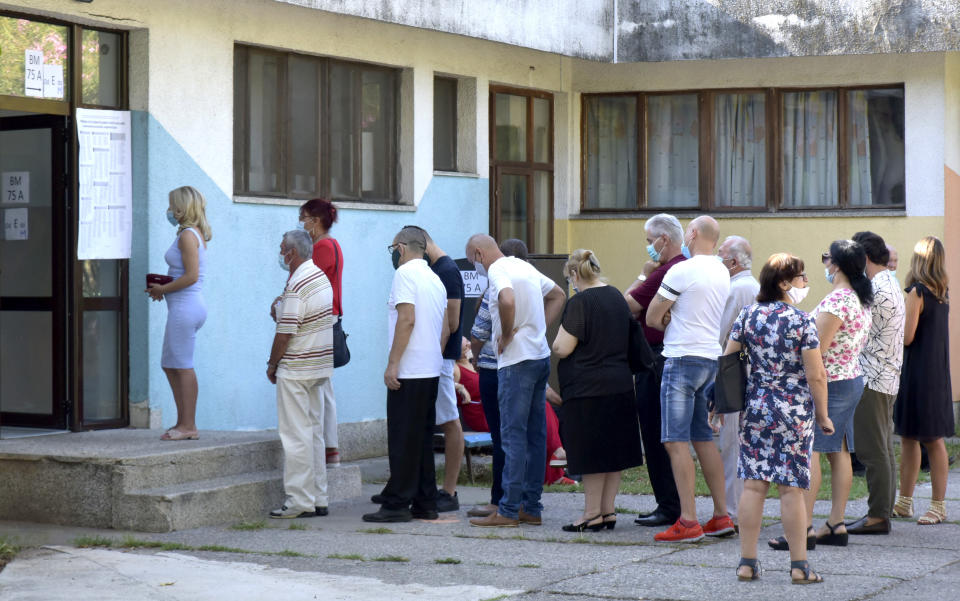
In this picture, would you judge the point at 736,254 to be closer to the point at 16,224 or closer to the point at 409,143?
the point at 409,143

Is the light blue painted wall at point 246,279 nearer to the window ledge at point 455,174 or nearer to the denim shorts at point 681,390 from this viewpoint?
the window ledge at point 455,174

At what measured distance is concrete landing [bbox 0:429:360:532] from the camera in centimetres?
899

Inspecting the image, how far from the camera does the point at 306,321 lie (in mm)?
9367

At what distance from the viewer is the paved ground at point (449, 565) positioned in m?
7.04

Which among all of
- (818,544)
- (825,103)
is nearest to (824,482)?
(818,544)

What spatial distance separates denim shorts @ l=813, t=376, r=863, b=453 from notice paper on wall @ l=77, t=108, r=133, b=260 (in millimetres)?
5616

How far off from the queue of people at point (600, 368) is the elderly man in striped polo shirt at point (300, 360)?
1cm

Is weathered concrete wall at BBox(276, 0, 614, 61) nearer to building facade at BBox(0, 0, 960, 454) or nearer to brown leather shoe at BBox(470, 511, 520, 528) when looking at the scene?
building facade at BBox(0, 0, 960, 454)

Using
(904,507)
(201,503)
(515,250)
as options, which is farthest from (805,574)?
(201,503)

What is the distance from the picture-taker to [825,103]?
15992 millimetres

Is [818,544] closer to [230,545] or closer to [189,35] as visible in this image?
[230,545]

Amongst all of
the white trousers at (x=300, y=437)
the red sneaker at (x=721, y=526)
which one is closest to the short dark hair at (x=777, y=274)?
the red sneaker at (x=721, y=526)

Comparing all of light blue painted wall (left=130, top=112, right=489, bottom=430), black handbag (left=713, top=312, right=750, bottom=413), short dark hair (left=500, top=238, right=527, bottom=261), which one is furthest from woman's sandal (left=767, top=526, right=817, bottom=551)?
light blue painted wall (left=130, top=112, right=489, bottom=430)

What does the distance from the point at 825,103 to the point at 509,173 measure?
3730 millimetres
